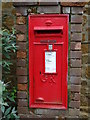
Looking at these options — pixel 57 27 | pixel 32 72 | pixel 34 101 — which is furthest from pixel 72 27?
pixel 34 101

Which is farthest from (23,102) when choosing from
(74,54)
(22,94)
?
(74,54)

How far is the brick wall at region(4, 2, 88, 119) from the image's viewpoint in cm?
227

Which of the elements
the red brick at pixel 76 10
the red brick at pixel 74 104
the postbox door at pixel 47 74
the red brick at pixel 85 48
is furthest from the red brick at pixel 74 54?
the red brick at pixel 74 104

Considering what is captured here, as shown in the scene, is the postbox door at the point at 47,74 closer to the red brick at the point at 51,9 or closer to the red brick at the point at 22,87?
the red brick at the point at 22,87

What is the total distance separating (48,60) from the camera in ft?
7.59

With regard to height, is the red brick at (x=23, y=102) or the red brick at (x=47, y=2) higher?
the red brick at (x=47, y=2)

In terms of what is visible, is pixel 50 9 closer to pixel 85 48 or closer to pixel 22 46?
pixel 22 46

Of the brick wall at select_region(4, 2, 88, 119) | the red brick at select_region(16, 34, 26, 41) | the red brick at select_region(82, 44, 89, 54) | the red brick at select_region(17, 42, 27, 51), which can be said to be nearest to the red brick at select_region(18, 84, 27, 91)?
the brick wall at select_region(4, 2, 88, 119)

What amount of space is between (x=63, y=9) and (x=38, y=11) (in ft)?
0.94

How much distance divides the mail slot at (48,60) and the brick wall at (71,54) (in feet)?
0.23

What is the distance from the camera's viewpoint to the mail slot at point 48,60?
2.25 metres

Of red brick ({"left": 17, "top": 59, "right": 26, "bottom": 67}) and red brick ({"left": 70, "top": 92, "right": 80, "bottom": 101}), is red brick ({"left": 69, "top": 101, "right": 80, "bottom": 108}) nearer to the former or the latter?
red brick ({"left": 70, "top": 92, "right": 80, "bottom": 101})

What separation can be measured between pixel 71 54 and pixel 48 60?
0.28 m

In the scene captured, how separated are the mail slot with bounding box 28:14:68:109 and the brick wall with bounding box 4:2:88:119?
7 centimetres
